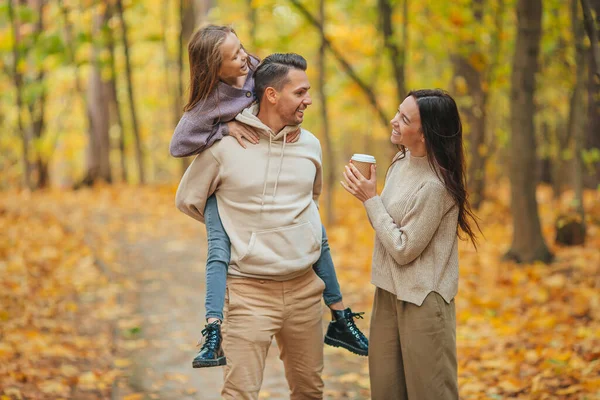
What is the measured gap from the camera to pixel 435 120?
2916 mm

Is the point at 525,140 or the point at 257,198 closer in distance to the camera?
the point at 257,198

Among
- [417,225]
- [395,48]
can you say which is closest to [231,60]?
[417,225]

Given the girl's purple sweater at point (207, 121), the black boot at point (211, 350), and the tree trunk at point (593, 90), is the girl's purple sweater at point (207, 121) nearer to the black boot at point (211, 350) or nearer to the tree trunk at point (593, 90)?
the black boot at point (211, 350)

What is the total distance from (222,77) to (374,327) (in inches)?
54.6

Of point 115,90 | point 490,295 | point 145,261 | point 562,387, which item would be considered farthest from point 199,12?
point 562,387

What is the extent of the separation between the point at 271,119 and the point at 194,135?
1.23 ft

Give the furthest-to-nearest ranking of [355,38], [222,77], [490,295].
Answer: [355,38], [490,295], [222,77]

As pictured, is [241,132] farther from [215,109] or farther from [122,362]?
[122,362]

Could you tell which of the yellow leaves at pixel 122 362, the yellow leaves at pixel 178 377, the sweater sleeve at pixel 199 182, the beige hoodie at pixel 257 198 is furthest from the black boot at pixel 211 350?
the yellow leaves at pixel 122 362

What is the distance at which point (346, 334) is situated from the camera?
3.38 metres

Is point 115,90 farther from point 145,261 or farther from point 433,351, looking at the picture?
point 433,351

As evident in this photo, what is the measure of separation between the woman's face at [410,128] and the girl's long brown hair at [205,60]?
0.86 m

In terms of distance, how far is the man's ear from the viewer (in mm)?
3057

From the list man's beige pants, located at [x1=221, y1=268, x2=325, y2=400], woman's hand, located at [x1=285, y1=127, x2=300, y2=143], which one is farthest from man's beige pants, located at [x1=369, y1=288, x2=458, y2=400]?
woman's hand, located at [x1=285, y1=127, x2=300, y2=143]
